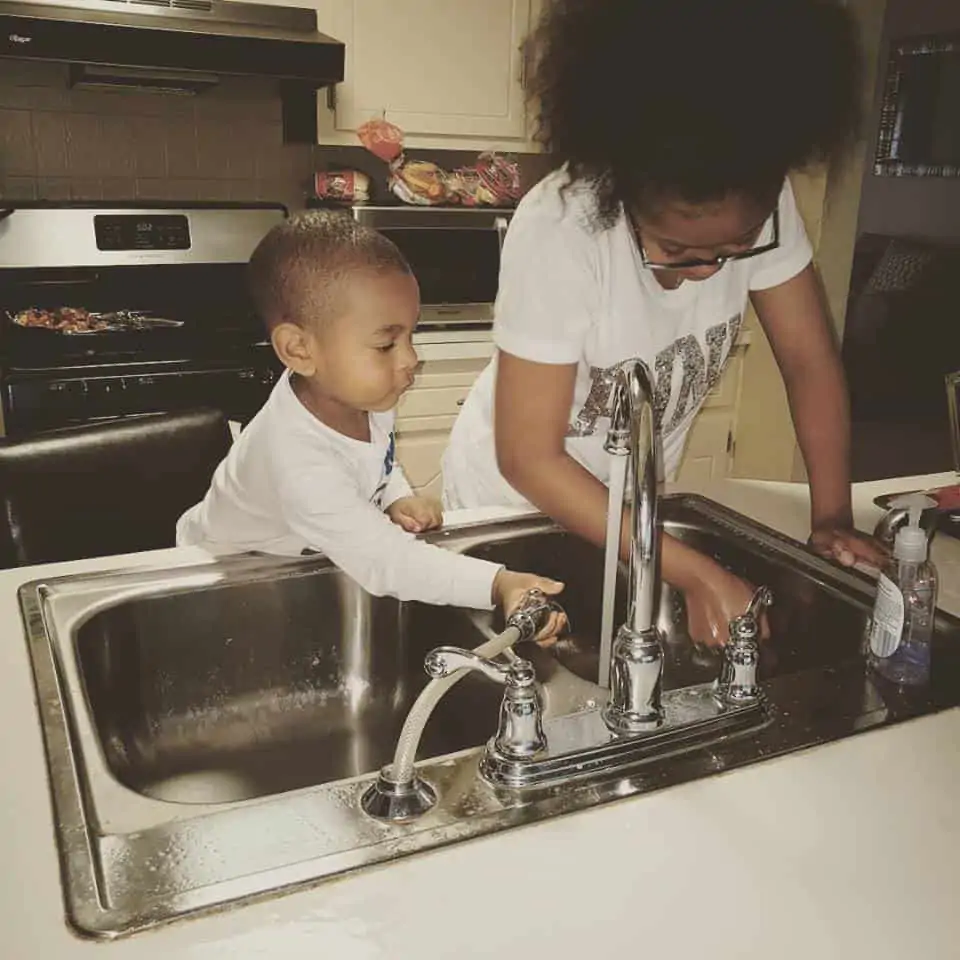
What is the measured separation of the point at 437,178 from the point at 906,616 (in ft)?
6.76

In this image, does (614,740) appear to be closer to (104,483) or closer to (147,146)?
(104,483)

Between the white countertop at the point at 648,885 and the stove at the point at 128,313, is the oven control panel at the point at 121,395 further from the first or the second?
the white countertop at the point at 648,885

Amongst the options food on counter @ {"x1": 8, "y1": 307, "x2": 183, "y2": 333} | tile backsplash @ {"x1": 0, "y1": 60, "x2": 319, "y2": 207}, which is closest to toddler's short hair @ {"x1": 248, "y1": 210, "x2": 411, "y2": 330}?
food on counter @ {"x1": 8, "y1": 307, "x2": 183, "y2": 333}

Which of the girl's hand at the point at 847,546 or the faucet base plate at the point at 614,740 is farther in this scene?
the girl's hand at the point at 847,546

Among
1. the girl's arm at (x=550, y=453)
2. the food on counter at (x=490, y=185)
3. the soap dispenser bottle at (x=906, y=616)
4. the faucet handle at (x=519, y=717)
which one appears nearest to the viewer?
the faucet handle at (x=519, y=717)

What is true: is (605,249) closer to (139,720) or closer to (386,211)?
(139,720)

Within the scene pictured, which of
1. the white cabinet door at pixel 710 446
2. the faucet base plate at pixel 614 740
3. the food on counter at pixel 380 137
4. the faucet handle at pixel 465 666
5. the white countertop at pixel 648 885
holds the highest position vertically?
the food on counter at pixel 380 137

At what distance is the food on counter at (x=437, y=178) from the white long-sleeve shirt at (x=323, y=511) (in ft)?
5.27

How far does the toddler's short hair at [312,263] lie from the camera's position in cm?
97

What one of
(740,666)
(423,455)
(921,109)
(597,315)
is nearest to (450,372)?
(423,455)

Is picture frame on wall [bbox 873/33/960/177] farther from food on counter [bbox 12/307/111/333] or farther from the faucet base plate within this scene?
the faucet base plate

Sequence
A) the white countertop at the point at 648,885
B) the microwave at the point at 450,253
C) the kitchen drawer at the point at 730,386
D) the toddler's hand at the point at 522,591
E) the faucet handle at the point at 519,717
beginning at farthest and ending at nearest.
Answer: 1. the kitchen drawer at the point at 730,386
2. the microwave at the point at 450,253
3. the toddler's hand at the point at 522,591
4. the faucet handle at the point at 519,717
5. the white countertop at the point at 648,885

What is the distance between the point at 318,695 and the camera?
1058 mm

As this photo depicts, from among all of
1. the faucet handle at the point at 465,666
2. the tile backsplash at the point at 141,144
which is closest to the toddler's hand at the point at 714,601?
the faucet handle at the point at 465,666
